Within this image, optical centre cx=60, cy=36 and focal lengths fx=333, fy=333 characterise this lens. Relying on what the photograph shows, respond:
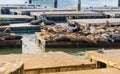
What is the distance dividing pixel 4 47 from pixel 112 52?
347 inches

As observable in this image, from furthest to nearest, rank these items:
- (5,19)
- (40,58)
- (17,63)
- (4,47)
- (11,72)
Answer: (5,19), (4,47), (40,58), (17,63), (11,72)

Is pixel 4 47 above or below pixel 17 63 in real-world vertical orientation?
below

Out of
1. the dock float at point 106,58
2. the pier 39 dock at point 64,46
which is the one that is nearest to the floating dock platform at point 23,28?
the pier 39 dock at point 64,46

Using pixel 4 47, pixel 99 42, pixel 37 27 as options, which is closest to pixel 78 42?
pixel 99 42

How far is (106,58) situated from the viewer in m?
10.5

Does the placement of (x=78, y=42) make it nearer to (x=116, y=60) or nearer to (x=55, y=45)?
(x=55, y=45)

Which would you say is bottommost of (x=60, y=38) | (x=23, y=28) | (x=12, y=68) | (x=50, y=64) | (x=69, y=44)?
(x=69, y=44)

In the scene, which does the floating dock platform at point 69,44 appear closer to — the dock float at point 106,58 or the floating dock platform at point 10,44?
the floating dock platform at point 10,44

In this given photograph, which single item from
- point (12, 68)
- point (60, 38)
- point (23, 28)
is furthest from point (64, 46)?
point (12, 68)

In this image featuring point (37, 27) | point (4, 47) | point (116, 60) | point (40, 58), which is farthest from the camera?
point (37, 27)

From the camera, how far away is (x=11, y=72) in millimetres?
5695

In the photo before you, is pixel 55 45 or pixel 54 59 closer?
pixel 54 59

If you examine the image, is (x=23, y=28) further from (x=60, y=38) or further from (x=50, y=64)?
(x=50, y=64)

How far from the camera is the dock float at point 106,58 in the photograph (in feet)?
32.9
